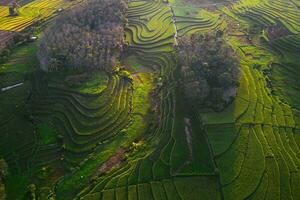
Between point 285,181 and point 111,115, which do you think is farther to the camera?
point 111,115

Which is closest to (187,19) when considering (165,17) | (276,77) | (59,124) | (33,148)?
(165,17)

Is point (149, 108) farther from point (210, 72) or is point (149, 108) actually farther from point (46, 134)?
point (46, 134)

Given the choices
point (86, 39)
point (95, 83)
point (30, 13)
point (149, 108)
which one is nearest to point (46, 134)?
point (95, 83)

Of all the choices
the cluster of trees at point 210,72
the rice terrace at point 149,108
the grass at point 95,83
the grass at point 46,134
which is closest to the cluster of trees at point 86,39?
the rice terrace at point 149,108

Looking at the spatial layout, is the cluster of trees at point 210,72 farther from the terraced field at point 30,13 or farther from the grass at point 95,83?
the terraced field at point 30,13

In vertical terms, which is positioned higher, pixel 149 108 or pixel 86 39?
pixel 86 39

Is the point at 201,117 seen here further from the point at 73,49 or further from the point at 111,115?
the point at 73,49
